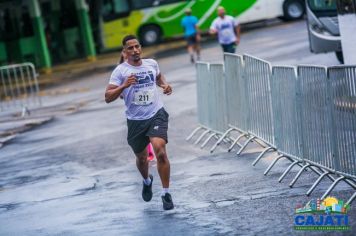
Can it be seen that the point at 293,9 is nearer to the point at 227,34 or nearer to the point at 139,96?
the point at 227,34

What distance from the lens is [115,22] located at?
37375 millimetres

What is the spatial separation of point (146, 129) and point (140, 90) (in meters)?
0.43

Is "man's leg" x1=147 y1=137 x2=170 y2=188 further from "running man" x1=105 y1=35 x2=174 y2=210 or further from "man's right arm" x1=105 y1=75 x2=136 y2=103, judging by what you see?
"man's right arm" x1=105 y1=75 x2=136 y2=103

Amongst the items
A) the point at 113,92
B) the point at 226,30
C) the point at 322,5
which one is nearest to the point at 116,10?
the point at 226,30

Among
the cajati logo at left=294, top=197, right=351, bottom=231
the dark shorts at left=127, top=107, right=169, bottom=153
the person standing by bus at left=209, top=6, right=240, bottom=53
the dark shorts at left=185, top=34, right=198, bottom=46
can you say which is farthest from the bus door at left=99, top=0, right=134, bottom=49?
the cajati logo at left=294, top=197, right=351, bottom=231

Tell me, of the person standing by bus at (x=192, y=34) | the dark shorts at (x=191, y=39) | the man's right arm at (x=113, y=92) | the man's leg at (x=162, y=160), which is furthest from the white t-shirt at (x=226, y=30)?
the man's leg at (x=162, y=160)

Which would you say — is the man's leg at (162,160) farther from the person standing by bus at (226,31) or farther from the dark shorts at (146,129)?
the person standing by bus at (226,31)

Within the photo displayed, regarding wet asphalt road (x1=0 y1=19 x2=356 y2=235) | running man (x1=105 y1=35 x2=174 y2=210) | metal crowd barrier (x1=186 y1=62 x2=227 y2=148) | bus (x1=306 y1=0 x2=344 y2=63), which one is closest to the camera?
wet asphalt road (x1=0 y1=19 x2=356 y2=235)

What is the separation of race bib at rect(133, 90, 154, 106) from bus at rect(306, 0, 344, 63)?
39.6 feet

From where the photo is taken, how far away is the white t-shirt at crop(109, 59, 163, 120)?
31.2 feet

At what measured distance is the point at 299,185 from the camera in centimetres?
987

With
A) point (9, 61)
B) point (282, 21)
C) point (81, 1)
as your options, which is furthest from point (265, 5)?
point (9, 61)

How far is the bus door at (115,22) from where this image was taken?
123ft

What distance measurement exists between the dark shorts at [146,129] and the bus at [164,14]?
2718cm
